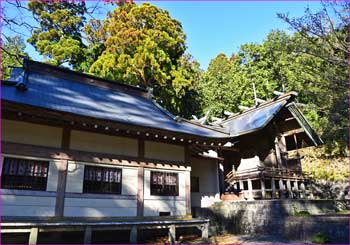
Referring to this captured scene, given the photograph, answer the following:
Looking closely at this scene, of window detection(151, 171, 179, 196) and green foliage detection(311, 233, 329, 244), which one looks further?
window detection(151, 171, 179, 196)

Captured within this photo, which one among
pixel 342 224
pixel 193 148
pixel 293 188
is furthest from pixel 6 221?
pixel 293 188

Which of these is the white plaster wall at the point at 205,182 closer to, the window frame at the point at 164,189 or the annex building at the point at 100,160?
the annex building at the point at 100,160

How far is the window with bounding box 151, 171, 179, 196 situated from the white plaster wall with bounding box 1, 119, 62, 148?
356cm

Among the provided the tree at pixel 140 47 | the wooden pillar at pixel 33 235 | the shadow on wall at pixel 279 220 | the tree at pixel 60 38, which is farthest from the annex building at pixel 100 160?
the tree at pixel 60 38

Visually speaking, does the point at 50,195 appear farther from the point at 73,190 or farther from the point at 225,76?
the point at 225,76

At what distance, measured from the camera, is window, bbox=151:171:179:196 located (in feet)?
32.2

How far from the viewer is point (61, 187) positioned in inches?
313

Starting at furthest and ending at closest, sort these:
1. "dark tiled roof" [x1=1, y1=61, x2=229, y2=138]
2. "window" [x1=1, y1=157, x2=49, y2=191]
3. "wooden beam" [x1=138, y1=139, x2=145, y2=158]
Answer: "wooden beam" [x1=138, y1=139, x2=145, y2=158], "dark tiled roof" [x1=1, y1=61, x2=229, y2=138], "window" [x1=1, y1=157, x2=49, y2=191]

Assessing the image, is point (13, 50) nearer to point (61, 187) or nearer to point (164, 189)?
point (61, 187)

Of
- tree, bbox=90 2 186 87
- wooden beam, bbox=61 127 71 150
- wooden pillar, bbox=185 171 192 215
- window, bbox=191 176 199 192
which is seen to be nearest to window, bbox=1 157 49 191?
wooden beam, bbox=61 127 71 150

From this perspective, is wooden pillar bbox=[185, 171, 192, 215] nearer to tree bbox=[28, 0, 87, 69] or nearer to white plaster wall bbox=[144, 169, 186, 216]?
white plaster wall bbox=[144, 169, 186, 216]

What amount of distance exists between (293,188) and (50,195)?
35.9 ft

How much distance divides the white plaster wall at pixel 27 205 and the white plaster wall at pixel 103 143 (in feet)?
5.78

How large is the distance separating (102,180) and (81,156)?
1.07 metres
